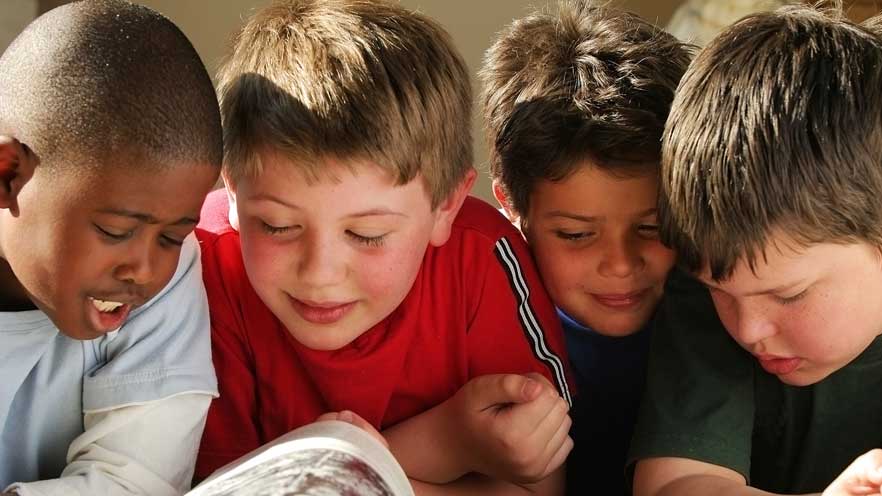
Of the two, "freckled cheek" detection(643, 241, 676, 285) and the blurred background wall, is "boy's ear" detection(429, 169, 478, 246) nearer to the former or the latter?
"freckled cheek" detection(643, 241, 676, 285)

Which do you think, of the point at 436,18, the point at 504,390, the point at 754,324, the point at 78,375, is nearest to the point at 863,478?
the point at 754,324

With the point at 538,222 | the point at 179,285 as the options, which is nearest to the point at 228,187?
the point at 179,285

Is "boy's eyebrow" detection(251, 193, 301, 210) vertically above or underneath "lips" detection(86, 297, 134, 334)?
above

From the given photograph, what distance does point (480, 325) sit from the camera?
1279 millimetres

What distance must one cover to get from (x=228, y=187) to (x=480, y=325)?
313 mm

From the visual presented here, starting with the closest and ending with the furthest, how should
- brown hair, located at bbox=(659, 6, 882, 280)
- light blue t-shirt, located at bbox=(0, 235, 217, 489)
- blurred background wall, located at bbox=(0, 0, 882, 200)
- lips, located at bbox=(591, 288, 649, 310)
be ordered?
brown hair, located at bbox=(659, 6, 882, 280), light blue t-shirt, located at bbox=(0, 235, 217, 489), lips, located at bbox=(591, 288, 649, 310), blurred background wall, located at bbox=(0, 0, 882, 200)

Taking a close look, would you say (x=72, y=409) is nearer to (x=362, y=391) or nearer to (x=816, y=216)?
(x=362, y=391)

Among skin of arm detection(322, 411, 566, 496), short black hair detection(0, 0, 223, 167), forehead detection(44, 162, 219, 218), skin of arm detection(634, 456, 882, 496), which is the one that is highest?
short black hair detection(0, 0, 223, 167)

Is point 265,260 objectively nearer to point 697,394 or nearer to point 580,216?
point 580,216

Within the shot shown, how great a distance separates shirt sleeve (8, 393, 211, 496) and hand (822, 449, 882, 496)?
616 millimetres

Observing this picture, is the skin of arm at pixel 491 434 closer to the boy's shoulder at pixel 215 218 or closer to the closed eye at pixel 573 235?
the closed eye at pixel 573 235

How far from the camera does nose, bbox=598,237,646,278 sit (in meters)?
1.30

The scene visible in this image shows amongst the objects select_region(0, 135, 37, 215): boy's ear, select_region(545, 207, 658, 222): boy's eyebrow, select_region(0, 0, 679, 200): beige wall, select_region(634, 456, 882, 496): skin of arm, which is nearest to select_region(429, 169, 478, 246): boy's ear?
select_region(545, 207, 658, 222): boy's eyebrow

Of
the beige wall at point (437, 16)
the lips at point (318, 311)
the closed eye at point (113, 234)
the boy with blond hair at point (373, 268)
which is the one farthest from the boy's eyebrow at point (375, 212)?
the beige wall at point (437, 16)
